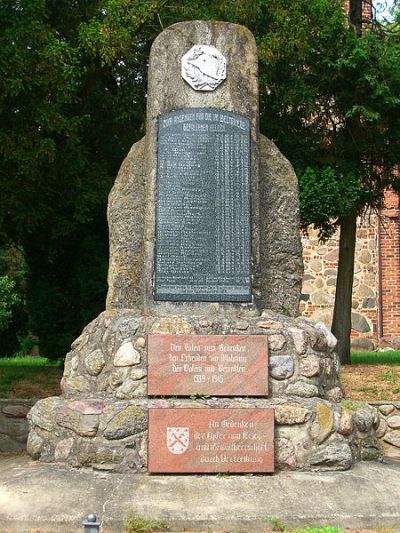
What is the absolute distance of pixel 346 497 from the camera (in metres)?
6.01

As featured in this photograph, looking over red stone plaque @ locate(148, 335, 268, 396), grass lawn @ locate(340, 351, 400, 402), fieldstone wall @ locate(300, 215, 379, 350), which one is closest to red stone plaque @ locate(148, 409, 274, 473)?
red stone plaque @ locate(148, 335, 268, 396)

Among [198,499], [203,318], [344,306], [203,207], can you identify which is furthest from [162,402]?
[344,306]

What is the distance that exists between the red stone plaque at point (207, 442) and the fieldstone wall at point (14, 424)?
10.9 feet

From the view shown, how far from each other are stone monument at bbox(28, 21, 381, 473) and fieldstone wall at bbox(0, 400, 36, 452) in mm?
2371

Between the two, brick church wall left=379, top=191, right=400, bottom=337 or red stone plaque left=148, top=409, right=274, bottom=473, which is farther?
brick church wall left=379, top=191, right=400, bottom=337

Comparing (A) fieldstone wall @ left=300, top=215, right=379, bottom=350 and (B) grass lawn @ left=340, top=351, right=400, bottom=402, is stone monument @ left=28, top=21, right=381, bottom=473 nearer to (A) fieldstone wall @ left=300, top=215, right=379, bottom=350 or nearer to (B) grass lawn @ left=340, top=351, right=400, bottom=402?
(B) grass lawn @ left=340, top=351, right=400, bottom=402

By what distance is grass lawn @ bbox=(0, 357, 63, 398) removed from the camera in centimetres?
1052

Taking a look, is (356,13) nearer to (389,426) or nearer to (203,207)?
(389,426)

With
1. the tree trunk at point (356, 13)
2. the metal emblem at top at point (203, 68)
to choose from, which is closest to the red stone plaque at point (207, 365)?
the metal emblem at top at point (203, 68)

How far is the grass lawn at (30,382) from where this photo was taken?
34.5 feet

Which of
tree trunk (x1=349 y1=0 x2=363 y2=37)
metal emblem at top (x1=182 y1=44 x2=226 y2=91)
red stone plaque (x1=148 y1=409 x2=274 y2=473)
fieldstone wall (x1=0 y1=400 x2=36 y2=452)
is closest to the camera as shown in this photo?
red stone plaque (x1=148 y1=409 x2=274 y2=473)

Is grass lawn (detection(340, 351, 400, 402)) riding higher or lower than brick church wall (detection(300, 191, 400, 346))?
lower

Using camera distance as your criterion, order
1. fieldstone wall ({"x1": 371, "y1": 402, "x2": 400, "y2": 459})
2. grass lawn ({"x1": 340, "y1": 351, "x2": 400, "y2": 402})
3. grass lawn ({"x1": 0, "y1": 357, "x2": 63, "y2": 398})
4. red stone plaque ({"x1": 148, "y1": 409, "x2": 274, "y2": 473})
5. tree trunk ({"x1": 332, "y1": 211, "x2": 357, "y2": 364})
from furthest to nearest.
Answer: tree trunk ({"x1": 332, "y1": 211, "x2": 357, "y2": 364}) → grass lawn ({"x1": 0, "y1": 357, "x2": 63, "y2": 398}) → grass lawn ({"x1": 340, "y1": 351, "x2": 400, "y2": 402}) → fieldstone wall ({"x1": 371, "y1": 402, "x2": 400, "y2": 459}) → red stone plaque ({"x1": 148, "y1": 409, "x2": 274, "y2": 473})

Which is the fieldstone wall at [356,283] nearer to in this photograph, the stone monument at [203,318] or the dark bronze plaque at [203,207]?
the stone monument at [203,318]
